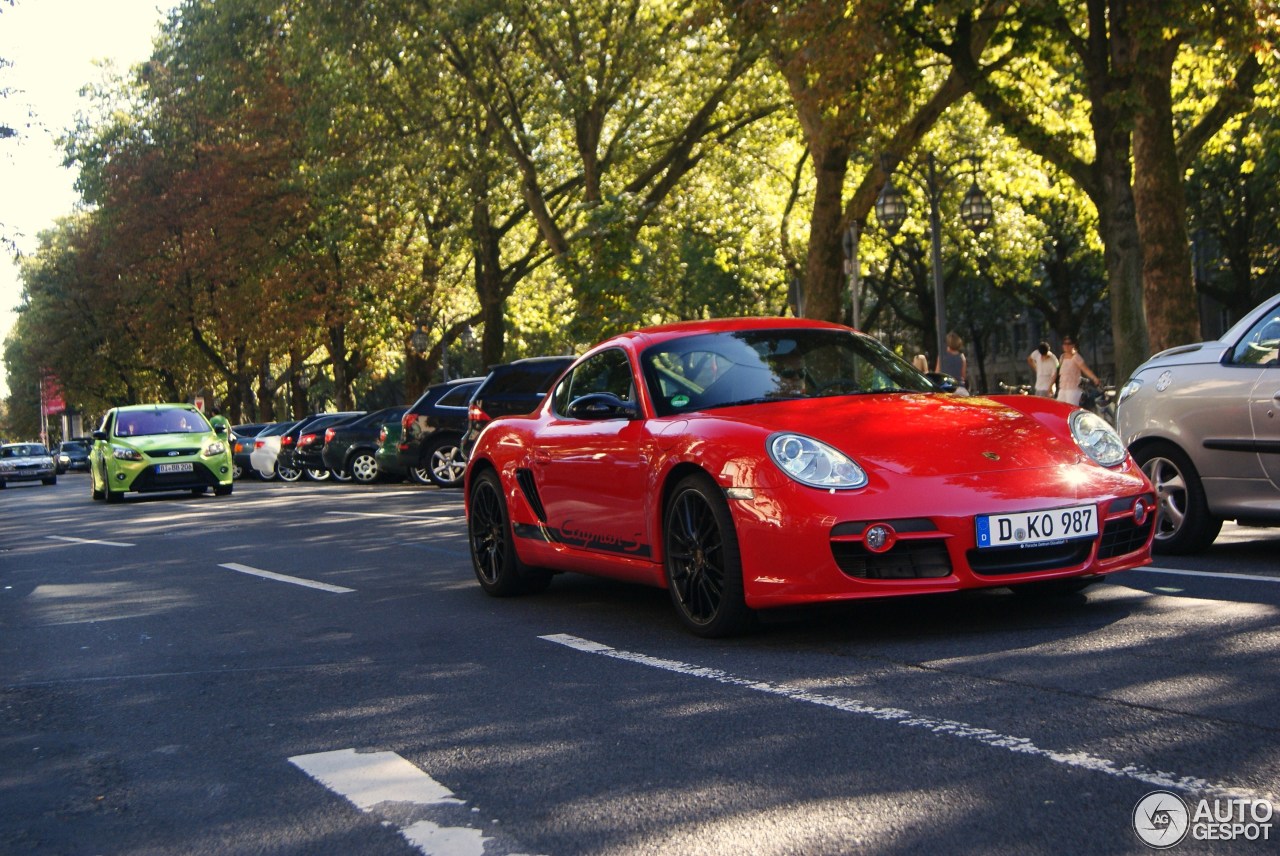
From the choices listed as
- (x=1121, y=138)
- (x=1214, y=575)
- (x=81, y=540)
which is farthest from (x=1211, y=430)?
(x=81, y=540)

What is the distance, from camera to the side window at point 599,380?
27.0 ft

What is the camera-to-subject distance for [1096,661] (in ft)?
19.5

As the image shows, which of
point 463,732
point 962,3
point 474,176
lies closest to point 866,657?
point 463,732

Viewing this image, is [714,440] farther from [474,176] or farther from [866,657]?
[474,176]

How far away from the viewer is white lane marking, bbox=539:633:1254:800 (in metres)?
4.14

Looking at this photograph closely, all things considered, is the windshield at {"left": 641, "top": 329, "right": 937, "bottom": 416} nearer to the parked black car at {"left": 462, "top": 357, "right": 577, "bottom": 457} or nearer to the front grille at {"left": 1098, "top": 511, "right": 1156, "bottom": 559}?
the front grille at {"left": 1098, "top": 511, "right": 1156, "bottom": 559}

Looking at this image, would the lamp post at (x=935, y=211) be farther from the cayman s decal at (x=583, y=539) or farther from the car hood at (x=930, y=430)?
the car hood at (x=930, y=430)

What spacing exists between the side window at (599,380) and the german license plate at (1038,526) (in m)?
2.11

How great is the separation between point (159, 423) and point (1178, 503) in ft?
67.5

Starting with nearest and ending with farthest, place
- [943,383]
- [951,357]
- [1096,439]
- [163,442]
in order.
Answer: [1096,439] → [943,383] → [951,357] → [163,442]

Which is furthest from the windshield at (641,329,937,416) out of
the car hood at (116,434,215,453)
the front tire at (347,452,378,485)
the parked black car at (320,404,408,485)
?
the front tire at (347,452,378,485)

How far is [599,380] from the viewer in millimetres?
8547

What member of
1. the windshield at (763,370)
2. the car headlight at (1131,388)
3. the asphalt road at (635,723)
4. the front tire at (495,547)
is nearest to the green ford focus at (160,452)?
the asphalt road at (635,723)

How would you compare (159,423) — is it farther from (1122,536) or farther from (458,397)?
(1122,536)
